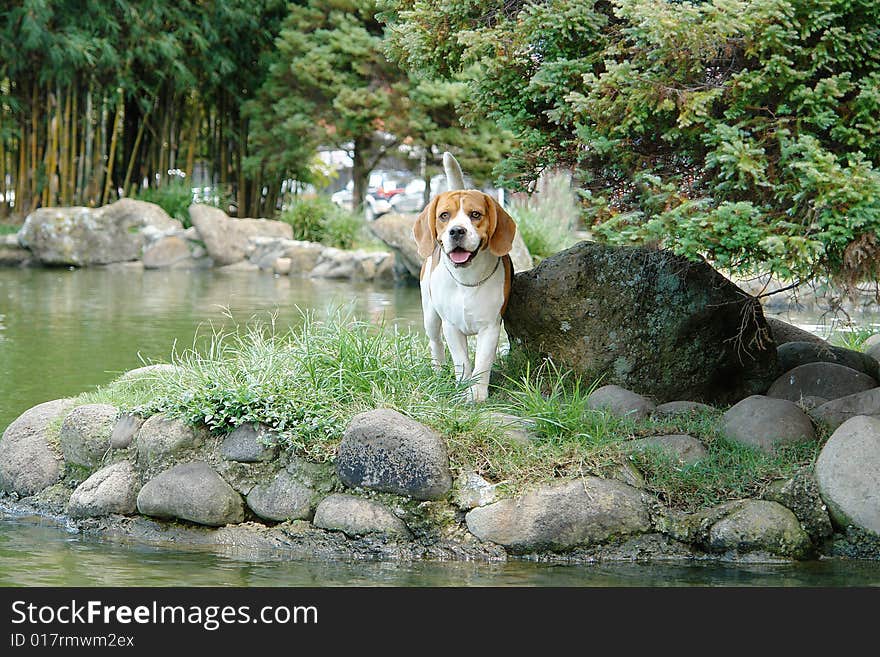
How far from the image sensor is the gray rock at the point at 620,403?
18.9ft

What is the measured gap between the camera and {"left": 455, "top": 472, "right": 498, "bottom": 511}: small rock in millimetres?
5031

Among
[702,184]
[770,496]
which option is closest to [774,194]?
[702,184]

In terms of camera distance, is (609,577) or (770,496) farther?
(770,496)

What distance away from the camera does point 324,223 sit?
Result: 22266mm

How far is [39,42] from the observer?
66.1 feet

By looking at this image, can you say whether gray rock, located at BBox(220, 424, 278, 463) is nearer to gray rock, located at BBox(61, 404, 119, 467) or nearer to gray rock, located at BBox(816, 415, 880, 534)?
gray rock, located at BBox(61, 404, 119, 467)

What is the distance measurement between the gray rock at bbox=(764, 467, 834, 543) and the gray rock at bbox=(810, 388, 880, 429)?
0.72 meters

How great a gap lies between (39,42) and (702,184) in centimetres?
1786

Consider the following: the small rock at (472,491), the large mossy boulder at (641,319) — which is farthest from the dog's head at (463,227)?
the small rock at (472,491)

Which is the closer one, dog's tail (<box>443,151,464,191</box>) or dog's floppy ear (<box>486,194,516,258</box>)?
dog's floppy ear (<box>486,194,516,258</box>)

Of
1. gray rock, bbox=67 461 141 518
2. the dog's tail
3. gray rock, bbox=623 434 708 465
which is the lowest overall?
gray rock, bbox=67 461 141 518

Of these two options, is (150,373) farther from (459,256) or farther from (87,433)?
(459,256)

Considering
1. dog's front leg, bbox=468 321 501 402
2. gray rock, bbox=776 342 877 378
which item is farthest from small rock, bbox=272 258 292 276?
dog's front leg, bbox=468 321 501 402

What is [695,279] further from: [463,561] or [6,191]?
[6,191]
